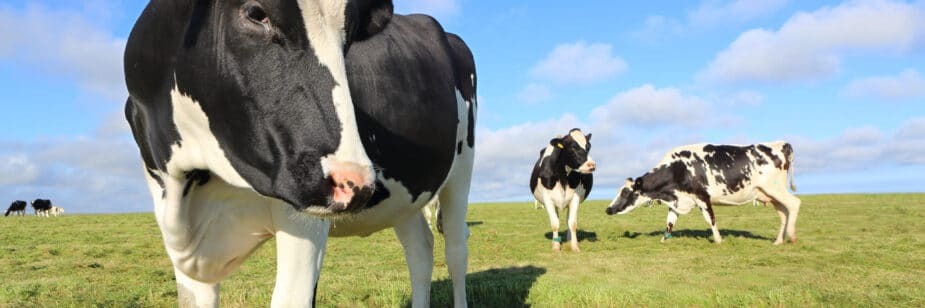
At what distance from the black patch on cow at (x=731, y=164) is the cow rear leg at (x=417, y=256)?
42.8ft

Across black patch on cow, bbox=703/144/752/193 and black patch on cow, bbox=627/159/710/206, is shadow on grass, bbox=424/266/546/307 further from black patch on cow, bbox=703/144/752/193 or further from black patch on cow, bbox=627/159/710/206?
black patch on cow, bbox=703/144/752/193

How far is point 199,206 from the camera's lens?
9.32 ft

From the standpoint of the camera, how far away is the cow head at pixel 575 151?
1399cm

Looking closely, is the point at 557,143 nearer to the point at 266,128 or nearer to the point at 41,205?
the point at 266,128

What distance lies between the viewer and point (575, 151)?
46.5ft

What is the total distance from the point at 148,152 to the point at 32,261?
36.7 ft

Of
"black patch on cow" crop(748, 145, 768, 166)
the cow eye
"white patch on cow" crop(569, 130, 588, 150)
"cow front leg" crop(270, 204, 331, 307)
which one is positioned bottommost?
"cow front leg" crop(270, 204, 331, 307)

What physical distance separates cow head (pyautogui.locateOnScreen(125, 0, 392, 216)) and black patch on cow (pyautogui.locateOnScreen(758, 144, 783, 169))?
16.1 meters

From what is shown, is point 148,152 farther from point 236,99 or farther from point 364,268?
point 364,268

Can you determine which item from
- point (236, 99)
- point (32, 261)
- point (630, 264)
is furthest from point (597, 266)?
point (32, 261)

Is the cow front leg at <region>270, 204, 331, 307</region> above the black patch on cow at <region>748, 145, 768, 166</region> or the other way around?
the other way around

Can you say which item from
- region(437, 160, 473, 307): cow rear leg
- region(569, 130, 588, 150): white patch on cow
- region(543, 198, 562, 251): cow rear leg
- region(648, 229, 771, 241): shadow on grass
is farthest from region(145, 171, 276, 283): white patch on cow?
region(648, 229, 771, 241): shadow on grass

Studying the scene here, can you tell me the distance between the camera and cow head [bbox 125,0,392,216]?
1.94 metres

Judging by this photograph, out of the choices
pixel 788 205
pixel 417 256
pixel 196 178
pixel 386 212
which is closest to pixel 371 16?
pixel 196 178
